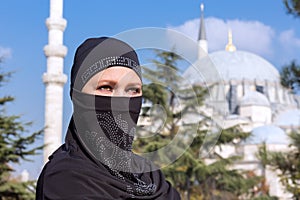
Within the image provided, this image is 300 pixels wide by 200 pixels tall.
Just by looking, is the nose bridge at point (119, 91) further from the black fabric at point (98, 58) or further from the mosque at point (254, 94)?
the mosque at point (254, 94)

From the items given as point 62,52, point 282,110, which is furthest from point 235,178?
point 282,110

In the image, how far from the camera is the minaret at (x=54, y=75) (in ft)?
77.6

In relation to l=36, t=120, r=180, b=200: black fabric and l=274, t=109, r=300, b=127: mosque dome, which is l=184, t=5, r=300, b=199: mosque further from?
l=36, t=120, r=180, b=200: black fabric

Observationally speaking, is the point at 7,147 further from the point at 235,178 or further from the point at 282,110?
the point at 282,110

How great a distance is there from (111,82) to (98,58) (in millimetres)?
62

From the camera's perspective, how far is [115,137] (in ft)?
4.72

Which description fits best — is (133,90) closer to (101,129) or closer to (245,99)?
(101,129)

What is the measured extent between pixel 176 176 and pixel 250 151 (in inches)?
990

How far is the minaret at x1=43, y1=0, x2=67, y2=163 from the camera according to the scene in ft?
77.6

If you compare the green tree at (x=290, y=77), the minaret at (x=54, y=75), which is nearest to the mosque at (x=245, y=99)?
the minaret at (x=54, y=75)

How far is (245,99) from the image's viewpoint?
184ft

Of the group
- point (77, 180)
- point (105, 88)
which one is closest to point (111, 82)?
point (105, 88)

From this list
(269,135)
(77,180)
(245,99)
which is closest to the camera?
(77,180)

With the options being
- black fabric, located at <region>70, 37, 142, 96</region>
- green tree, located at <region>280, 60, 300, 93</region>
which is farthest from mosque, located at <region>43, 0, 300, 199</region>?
black fabric, located at <region>70, 37, 142, 96</region>
